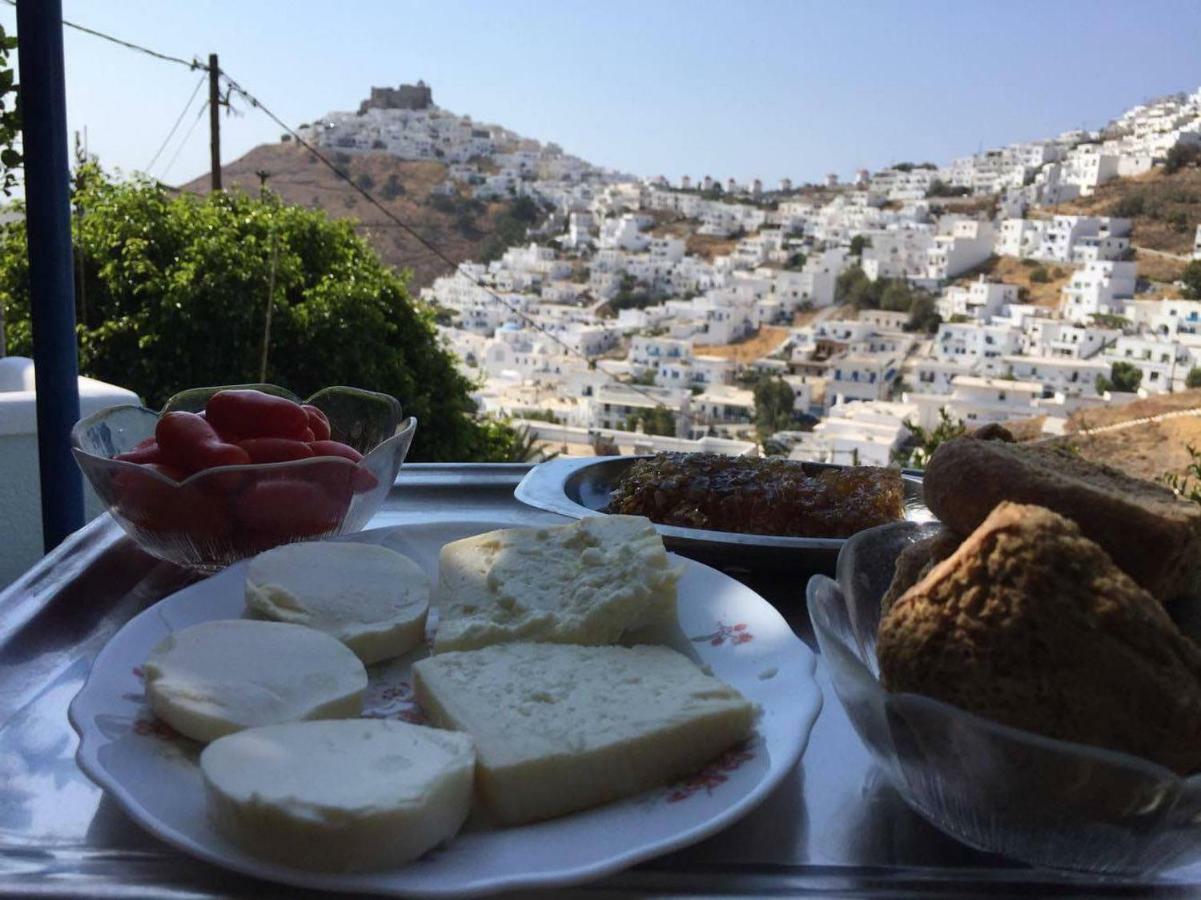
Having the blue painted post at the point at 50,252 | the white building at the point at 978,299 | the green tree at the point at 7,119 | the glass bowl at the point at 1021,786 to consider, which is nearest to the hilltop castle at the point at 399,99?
the white building at the point at 978,299

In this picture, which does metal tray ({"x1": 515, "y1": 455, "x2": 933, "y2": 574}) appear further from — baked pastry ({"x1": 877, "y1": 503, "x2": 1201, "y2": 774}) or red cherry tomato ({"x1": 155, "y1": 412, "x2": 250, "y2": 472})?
baked pastry ({"x1": 877, "y1": 503, "x2": 1201, "y2": 774})

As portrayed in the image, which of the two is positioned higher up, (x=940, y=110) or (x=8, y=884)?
(x=940, y=110)

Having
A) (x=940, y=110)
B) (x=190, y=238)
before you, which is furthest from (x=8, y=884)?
(x=940, y=110)

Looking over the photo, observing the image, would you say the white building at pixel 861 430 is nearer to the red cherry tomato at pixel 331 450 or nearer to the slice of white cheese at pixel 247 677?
the red cherry tomato at pixel 331 450

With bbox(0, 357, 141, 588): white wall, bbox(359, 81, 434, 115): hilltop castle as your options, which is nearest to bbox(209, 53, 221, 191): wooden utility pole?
bbox(0, 357, 141, 588): white wall

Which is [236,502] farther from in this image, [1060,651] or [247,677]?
[1060,651]

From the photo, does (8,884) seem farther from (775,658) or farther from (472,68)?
→ (472,68)

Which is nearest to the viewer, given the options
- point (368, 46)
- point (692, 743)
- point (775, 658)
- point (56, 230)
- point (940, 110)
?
point (692, 743)
